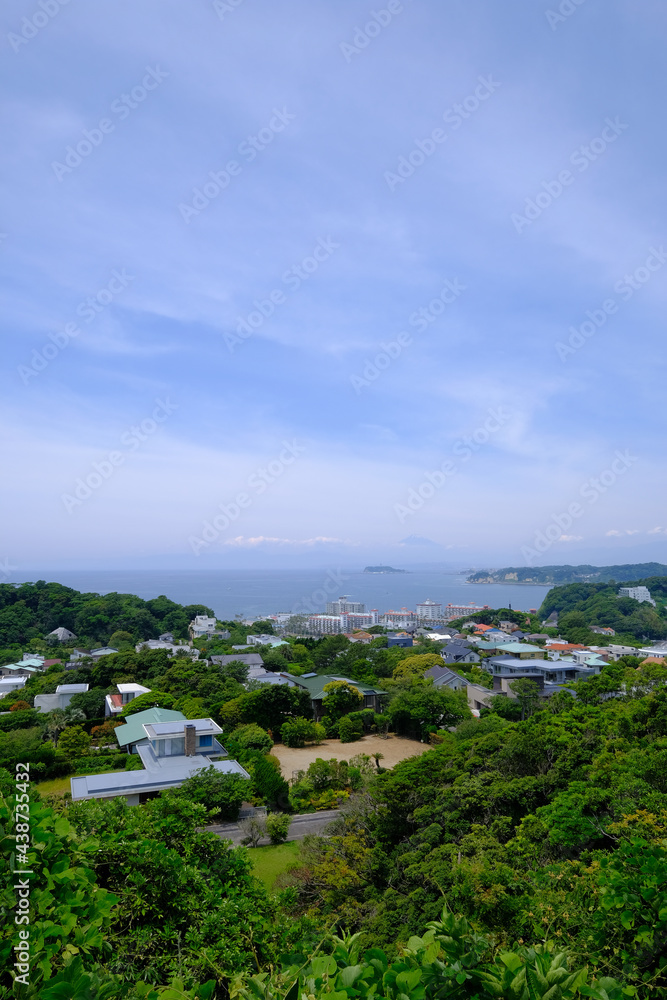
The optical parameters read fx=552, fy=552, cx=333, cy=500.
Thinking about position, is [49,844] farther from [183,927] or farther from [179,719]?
[179,719]

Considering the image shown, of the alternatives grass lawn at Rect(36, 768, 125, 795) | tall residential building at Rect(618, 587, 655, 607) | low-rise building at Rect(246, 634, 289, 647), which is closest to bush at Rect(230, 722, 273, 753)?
grass lawn at Rect(36, 768, 125, 795)

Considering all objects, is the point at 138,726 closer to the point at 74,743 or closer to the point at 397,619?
the point at 74,743

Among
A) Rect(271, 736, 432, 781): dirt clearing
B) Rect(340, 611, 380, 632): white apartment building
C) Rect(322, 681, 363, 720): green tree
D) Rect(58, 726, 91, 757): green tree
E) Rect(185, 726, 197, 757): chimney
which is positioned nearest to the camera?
Rect(185, 726, 197, 757): chimney

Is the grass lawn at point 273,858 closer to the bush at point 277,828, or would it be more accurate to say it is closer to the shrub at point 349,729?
the bush at point 277,828

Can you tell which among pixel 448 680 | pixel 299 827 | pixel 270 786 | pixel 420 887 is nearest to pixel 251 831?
pixel 299 827

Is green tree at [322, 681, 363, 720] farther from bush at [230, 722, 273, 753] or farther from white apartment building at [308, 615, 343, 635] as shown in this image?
white apartment building at [308, 615, 343, 635]

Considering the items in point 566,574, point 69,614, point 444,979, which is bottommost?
point 566,574

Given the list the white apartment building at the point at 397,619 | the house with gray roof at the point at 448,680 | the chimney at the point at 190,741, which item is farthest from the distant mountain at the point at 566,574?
the chimney at the point at 190,741
